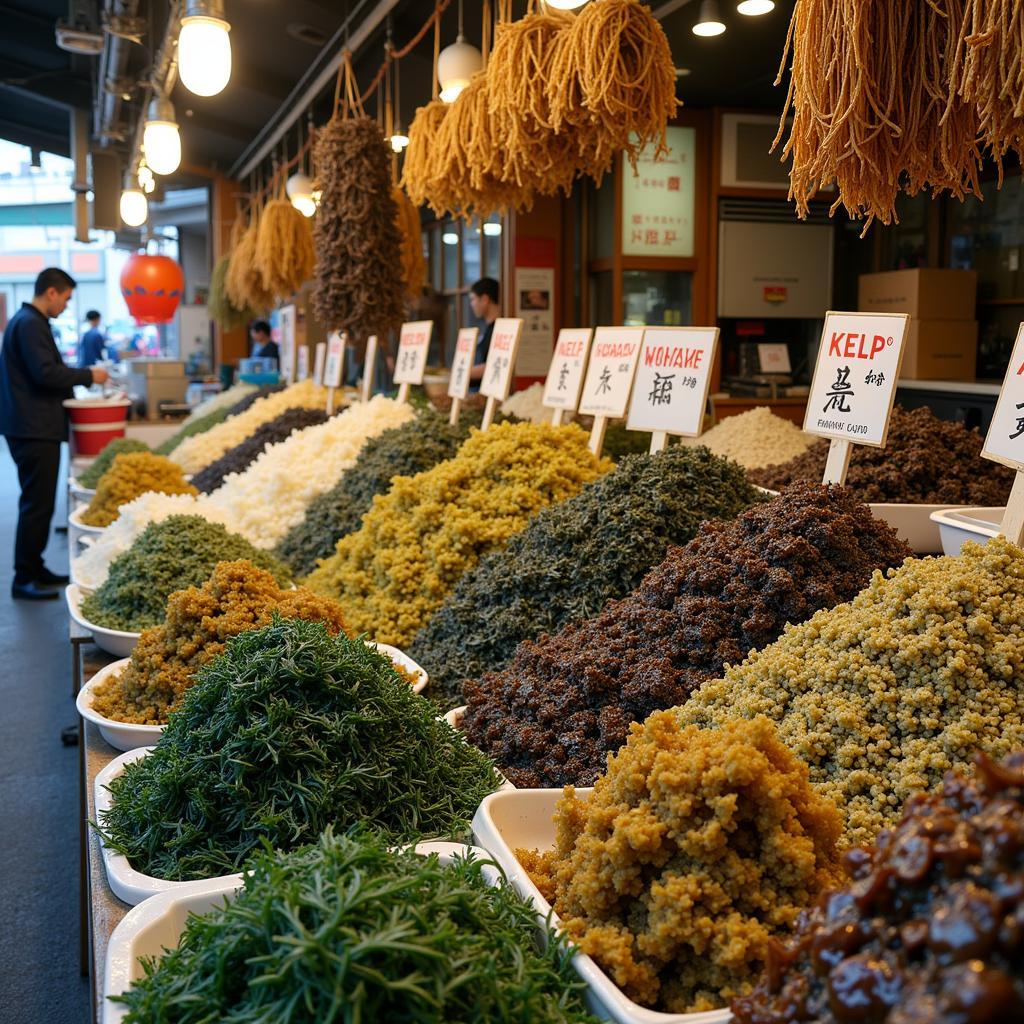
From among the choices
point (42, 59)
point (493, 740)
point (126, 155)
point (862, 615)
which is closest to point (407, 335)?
point (493, 740)

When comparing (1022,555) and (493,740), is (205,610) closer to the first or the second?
(493,740)

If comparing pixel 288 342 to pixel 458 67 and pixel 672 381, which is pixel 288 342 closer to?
pixel 458 67

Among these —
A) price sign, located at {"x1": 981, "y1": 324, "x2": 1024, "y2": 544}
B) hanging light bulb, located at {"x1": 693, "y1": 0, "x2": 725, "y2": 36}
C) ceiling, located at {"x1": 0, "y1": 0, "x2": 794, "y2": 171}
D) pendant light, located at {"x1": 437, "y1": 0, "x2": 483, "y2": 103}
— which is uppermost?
ceiling, located at {"x1": 0, "y1": 0, "x2": 794, "y2": 171}

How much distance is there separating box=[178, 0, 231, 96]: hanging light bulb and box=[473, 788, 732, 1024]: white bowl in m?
2.33

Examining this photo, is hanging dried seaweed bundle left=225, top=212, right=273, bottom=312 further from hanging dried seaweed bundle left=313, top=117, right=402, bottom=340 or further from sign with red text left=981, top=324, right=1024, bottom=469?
sign with red text left=981, top=324, right=1024, bottom=469

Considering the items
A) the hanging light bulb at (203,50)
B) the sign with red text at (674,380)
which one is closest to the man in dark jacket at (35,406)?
the hanging light bulb at (203,50)

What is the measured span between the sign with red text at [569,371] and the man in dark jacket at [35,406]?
3621mm

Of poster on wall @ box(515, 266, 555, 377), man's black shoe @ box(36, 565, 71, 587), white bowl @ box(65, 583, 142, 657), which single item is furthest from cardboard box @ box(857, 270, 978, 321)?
man's black shoe @ box(36, 565, 71, 587)

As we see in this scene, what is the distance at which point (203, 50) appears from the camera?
2795mm

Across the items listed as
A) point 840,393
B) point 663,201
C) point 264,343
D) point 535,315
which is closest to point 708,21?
point 663,201

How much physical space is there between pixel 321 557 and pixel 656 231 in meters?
4.29

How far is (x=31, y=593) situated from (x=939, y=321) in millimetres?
5458

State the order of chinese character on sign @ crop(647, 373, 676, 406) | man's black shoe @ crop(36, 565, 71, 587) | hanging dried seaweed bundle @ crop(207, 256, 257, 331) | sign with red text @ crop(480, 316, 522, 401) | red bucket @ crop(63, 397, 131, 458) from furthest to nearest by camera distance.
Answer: hanging dried seaweed bundle @ crop(207, 256, 257, 331)
man's black shoe @ crop(36, 565, 71, 587)
red bucket @ crop(63, 397, 131, 458)
sign with red text @ crop(480, 316, 522, 401)
chinese character on sign @ crop(647, 373, 676, 406)

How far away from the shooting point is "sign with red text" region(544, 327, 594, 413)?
287cm
